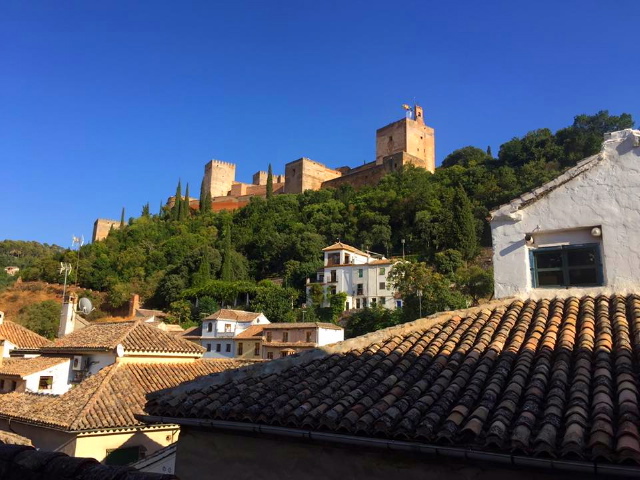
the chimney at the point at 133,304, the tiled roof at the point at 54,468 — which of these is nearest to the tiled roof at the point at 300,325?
the chimney at the point at 133,304

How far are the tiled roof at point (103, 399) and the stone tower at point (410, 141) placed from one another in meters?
73.2

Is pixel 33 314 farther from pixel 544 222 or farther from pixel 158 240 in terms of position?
pixel 544 222

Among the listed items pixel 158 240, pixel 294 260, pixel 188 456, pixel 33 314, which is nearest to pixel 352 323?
pixel 294 260

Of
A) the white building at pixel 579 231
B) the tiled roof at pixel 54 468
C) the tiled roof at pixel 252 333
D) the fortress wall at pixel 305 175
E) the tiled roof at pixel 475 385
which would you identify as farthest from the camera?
the fortress wall at pixel 305 175

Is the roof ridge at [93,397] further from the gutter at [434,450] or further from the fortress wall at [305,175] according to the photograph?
the fortress wall at [305,175]

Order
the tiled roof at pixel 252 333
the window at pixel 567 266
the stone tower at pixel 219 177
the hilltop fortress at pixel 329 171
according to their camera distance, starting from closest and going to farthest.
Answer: the window at pixel 567 266
the tiled roof at pixel 252 333
the hilltop fortress at pixel 329 171
the stone tower at pixel 219 177

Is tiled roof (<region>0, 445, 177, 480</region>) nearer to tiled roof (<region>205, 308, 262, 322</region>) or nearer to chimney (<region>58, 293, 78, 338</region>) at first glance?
chimney (<region>58, 293, 78, 338</region>)

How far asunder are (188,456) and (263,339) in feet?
114

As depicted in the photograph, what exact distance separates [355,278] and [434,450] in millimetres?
48619

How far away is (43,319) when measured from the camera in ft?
167

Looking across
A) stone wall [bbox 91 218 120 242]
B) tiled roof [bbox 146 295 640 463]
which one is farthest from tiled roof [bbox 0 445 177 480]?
stone wall [bbox 91 218 120 242]

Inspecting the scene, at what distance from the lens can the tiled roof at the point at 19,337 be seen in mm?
24297

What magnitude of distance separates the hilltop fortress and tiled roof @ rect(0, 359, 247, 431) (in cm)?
7056

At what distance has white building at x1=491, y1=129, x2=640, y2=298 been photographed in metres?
8.00
